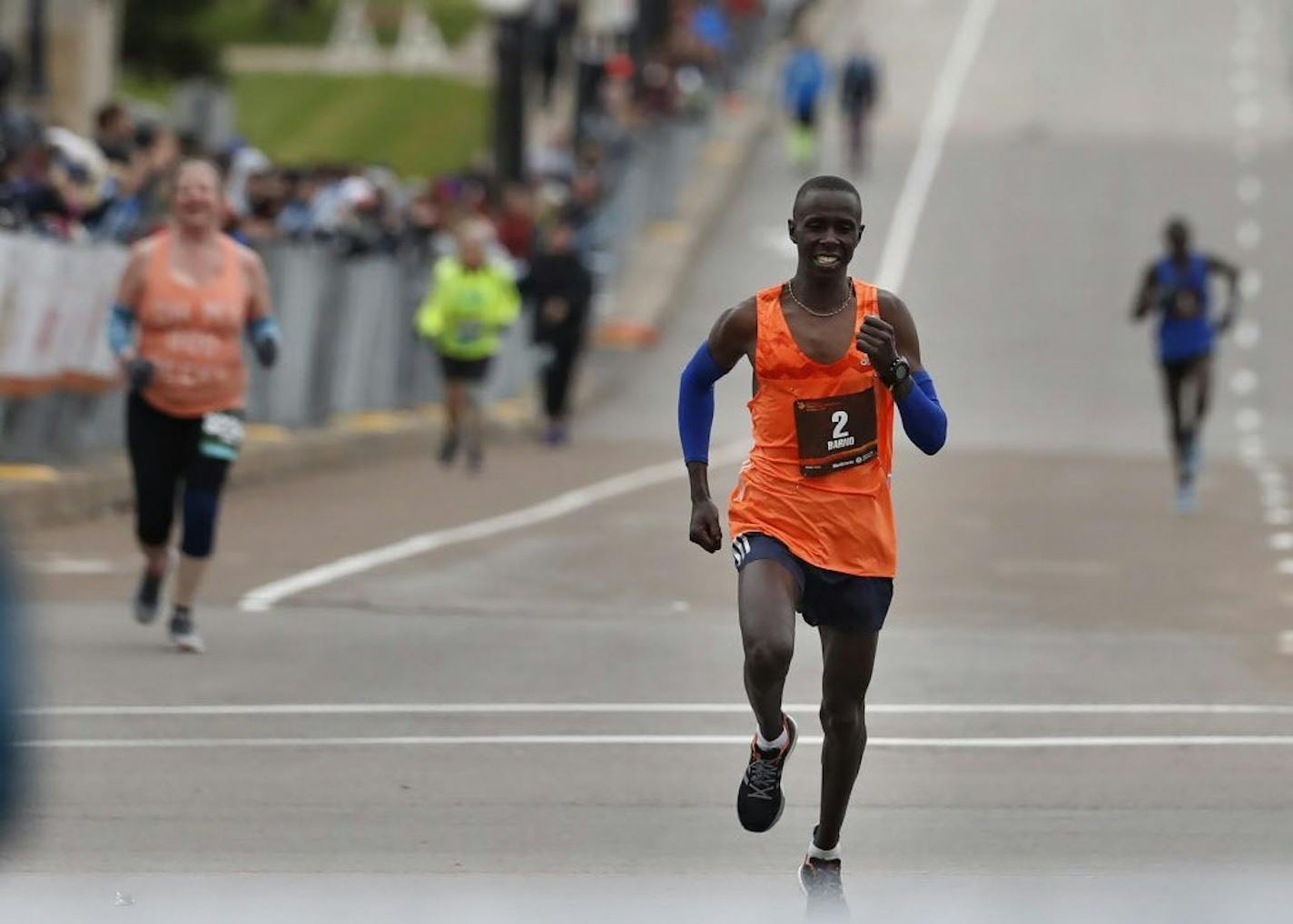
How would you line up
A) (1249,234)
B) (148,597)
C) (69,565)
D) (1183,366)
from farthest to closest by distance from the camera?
(1249,234)
(1183,366)
(69,565)
(148,597)

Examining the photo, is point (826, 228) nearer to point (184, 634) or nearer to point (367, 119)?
point (184, 634)

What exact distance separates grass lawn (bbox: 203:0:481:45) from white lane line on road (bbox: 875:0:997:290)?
27.8 meters

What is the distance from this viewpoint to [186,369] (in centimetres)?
1348

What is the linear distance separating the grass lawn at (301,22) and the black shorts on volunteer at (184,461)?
7810 centimetres

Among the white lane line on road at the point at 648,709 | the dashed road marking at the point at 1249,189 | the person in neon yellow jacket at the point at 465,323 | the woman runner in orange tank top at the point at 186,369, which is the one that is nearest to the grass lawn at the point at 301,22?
the dashed road marking at the point at 1249,189

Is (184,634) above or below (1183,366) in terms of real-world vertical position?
below

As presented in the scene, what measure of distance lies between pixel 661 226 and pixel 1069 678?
31113 mm

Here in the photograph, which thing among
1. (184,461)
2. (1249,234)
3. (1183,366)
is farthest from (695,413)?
(1249,234)

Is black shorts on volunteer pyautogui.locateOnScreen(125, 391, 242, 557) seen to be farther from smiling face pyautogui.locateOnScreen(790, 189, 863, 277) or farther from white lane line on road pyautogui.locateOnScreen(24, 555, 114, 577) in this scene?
smiling face pyautogui.locateOnScreen(790, 189, 863, 277)

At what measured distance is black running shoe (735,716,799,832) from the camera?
852 centimetres

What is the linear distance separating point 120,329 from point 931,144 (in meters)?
39.6

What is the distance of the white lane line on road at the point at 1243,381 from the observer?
3481 cm

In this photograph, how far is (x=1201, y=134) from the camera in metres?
53.4

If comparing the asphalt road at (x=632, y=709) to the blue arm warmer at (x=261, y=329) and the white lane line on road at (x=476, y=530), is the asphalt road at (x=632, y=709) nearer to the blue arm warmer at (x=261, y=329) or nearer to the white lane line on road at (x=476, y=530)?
the white lane line on road at (x=476, y=530)
